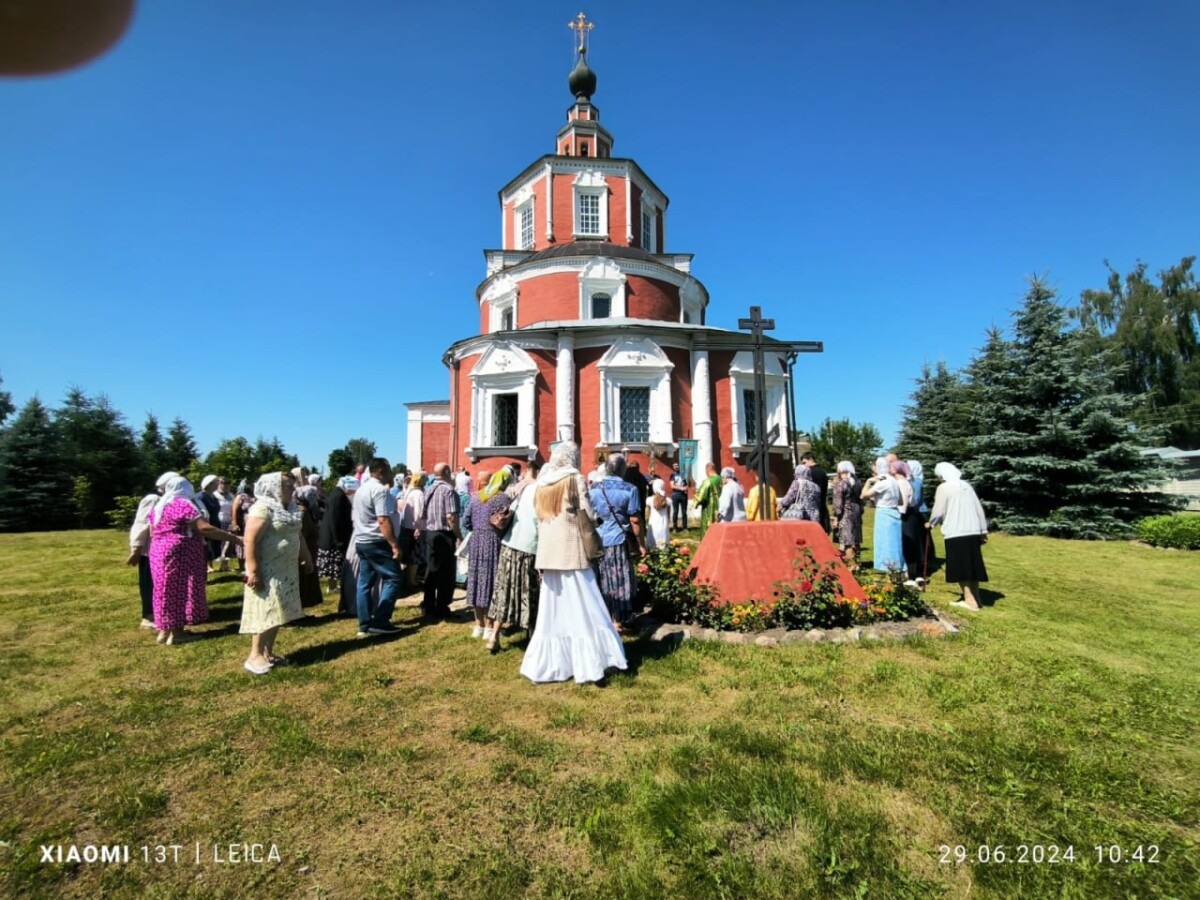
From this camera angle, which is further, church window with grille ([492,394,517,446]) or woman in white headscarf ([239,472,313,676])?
church window with grille ([492,394,517,446])

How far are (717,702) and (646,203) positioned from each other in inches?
1045

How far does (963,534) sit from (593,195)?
22587mm

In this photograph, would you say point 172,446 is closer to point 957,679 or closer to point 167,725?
point 167,725

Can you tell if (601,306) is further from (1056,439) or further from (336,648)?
(336,648)

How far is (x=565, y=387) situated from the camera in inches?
786

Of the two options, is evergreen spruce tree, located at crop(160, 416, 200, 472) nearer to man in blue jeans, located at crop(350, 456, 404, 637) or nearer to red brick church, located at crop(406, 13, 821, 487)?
red brick church, located at crop(406, 13, 821, 487)

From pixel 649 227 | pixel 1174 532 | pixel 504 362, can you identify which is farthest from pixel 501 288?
pixel 1174 532

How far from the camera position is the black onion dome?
28.2 m

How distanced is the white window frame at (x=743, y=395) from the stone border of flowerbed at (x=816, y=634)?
14.0 metres

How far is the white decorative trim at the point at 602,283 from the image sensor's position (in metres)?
22.2

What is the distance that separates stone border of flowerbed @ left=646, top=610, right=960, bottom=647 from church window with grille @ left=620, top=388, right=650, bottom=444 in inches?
570

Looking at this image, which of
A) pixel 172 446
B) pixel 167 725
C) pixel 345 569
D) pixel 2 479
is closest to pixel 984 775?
pixel 167 725

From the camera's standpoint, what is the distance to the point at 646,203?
87.7 feet

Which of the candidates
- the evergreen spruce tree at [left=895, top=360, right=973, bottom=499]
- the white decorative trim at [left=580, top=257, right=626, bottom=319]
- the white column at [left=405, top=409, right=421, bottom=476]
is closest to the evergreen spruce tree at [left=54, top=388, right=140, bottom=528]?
the white column at [left=405, top=409, right=421, bottom=476]
